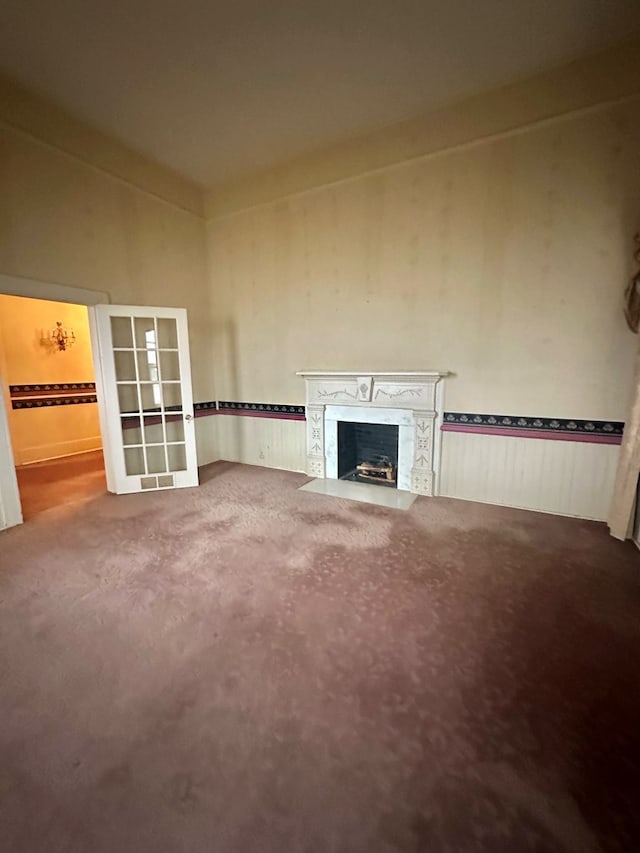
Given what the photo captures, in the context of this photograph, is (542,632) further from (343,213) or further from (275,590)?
(343,213)

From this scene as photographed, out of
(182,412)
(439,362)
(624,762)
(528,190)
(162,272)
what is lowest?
(624,762)

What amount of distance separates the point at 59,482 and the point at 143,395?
140cm

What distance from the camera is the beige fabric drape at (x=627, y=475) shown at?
2385mm

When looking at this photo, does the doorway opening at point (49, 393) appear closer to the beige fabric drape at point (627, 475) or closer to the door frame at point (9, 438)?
the door frame at point (9, 438)

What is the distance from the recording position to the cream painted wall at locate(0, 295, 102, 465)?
4645 millimetres

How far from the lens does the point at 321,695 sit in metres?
1.43

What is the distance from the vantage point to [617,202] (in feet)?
8.49

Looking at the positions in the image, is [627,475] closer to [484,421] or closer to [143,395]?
[484,421]

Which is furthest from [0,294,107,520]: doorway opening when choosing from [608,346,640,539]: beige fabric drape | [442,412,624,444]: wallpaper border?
[608,346,640,539]: beige fabric drape

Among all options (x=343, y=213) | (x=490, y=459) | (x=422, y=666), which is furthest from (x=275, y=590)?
(x=343, y=213)

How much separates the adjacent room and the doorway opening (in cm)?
6

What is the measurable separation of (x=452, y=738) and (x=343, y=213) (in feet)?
12.6

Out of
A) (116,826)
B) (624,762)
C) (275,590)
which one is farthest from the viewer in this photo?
(275,590)

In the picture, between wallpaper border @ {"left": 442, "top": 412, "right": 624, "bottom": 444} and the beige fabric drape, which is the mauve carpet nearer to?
the beige fabric drape
